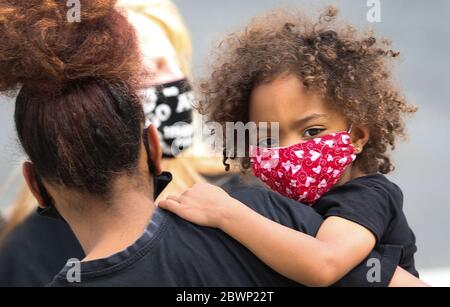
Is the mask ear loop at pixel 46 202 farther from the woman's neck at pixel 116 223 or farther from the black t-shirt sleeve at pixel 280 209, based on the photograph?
the black t-shirt sleeve at pixel 280 209

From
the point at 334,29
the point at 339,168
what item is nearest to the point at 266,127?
the point at 339,168

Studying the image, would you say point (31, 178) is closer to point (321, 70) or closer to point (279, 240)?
point (279, 240)

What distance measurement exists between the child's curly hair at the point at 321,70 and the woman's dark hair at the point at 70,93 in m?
0.59

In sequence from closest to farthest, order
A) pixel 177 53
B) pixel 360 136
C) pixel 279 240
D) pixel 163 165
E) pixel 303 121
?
pixel 279 240, pixel 303 121, pixel 360 136, pixel 163 165, pixel 177 53

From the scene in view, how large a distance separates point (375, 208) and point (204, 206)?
429 mm

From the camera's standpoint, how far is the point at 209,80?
242 centimetres

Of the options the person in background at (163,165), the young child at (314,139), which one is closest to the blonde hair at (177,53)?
the person in background at (163,165)

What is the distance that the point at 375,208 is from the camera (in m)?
1.77

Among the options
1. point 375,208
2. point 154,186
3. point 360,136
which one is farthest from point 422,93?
point 154,186

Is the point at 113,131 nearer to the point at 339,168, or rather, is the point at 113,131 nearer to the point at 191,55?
the point at 339,168

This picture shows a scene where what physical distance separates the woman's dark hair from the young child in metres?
0.17

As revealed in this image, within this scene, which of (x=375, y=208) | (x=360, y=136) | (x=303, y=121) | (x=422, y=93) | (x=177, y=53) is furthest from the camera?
(x=422, y=93)
